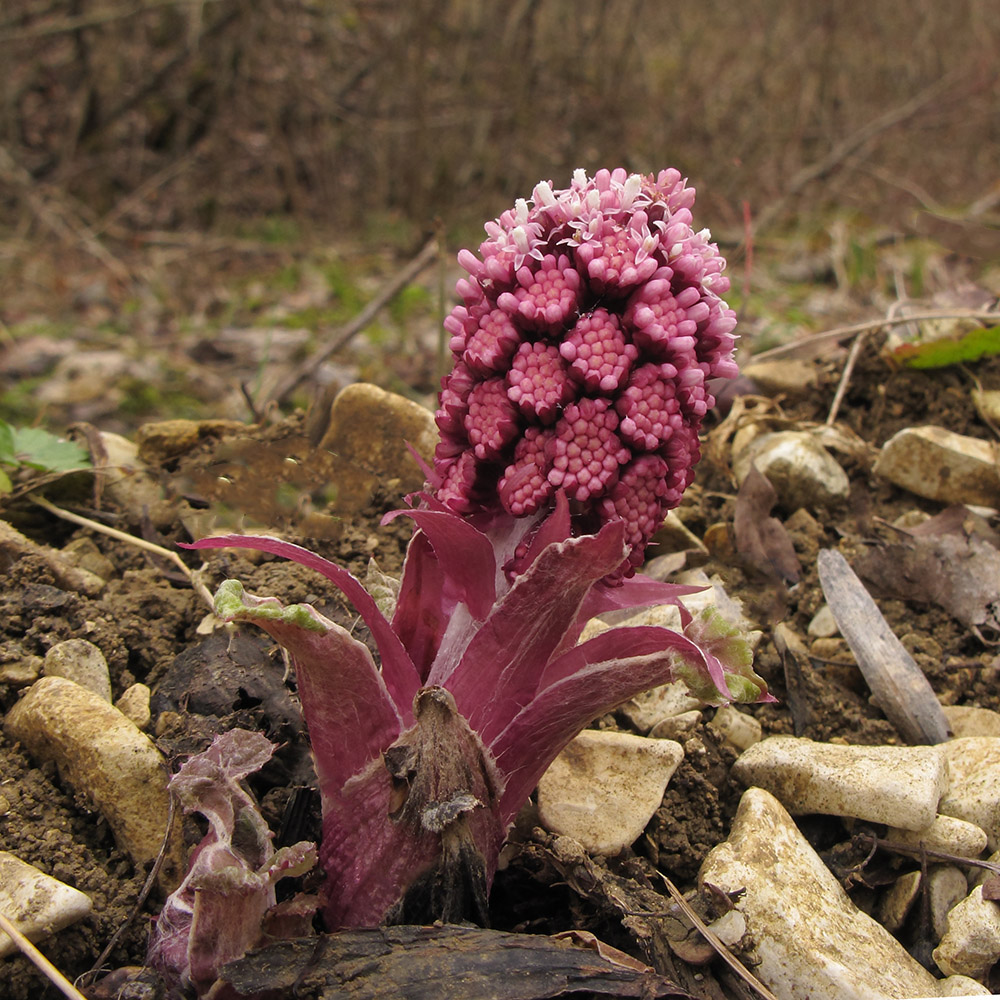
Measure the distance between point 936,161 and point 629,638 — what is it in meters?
10.5

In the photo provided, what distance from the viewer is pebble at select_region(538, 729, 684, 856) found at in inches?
80.8

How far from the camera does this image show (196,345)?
264 inches

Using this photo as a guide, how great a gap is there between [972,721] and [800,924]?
918 mm

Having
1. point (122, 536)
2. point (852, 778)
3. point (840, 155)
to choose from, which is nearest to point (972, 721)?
point (852, 778)

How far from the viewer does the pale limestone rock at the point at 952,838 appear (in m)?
2.06

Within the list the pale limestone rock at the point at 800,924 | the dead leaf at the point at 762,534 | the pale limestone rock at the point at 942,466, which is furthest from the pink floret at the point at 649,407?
the pale limestone rock at the point at 942,466

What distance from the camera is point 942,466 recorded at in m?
3.21

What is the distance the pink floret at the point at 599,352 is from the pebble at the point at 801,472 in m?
1.52

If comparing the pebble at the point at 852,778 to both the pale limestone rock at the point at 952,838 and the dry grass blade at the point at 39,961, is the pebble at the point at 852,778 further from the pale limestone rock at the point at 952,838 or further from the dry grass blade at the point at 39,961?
the dry grass blade at the point at 39,961

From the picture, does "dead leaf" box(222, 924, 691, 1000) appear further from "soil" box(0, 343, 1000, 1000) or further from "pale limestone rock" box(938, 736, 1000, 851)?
"pale limestone rock" box(938, 736, 1000, 851)

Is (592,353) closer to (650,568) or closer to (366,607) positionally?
(366,607)

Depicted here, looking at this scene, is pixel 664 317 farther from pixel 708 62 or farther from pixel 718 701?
pixel 708 62

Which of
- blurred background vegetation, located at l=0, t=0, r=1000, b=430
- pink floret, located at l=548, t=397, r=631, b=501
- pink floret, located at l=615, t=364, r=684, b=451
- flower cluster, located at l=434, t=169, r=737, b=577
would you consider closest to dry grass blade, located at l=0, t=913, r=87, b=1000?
flower cluster, located at l=434, t=169, r=737, b=577

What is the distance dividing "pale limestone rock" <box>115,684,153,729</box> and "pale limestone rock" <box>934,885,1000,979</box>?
1.74m
